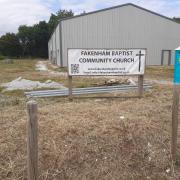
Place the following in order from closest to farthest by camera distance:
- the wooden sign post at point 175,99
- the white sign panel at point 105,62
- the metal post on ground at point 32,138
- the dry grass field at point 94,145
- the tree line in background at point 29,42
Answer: the metal post on ground at point 32,138 → the wooden sign post at point 175,99 → the dry grass field at point 94,145 → the white sign panel at point 105,62 → the tree line in background at point 29,42

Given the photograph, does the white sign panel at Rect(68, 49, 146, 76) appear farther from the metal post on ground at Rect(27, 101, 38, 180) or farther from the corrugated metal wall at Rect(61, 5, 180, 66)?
the corrugated metal wall at Rect(61, 5, 180, 66)

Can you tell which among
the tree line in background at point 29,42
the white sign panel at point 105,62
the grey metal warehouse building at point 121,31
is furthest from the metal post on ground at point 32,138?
the tree line in background at point 29,42

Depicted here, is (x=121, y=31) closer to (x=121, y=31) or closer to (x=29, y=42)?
(x=121, y=31)

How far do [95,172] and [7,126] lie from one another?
2.22 m

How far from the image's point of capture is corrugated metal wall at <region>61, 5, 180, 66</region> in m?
25.4

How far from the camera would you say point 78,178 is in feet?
11.8

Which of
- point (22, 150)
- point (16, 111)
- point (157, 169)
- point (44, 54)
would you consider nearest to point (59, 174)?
point (22, 150)

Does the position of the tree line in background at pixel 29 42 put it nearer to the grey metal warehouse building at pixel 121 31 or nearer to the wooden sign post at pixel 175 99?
the grey metal warehouse building at pixel 121 31

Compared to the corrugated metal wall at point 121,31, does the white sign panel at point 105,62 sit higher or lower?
lower

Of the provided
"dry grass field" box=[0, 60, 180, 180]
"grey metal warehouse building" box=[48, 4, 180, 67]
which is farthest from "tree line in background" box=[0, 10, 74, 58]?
"dry grass field" box=[0, 60, 180, 180]

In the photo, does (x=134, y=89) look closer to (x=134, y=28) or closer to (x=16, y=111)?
(x=16, y=111)

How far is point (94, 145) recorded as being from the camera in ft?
13.9

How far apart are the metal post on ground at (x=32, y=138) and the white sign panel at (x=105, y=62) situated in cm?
462

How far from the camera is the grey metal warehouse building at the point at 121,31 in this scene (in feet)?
83.3
